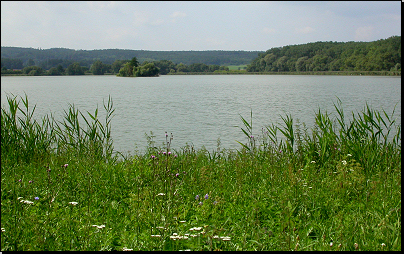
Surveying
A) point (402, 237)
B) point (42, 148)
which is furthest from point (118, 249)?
point (42, 148)

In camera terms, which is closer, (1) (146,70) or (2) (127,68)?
(1) (146,70)

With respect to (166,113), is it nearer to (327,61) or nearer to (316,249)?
(316,249)

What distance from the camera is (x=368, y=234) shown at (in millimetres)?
2895

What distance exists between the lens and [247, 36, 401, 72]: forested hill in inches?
1631

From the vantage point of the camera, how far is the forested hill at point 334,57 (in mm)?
41438

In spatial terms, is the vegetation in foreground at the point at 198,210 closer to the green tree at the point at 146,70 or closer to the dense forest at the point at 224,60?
the dense forest at the point at 224,60

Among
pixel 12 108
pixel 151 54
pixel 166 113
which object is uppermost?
pixel 151 54

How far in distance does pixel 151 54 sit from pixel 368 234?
264 ft

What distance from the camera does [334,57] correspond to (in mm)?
62344

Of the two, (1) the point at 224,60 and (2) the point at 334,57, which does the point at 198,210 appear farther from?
(1) the point at 224,60

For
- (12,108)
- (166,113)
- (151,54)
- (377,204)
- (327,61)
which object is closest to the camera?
(377,204)

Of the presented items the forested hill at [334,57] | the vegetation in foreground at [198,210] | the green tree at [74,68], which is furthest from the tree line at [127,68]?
the vegetation in foreground at [198,210]

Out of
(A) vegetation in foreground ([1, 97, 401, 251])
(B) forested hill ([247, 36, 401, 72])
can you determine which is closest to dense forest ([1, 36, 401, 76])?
(B) forested hill ([247, 36, 401, 72])

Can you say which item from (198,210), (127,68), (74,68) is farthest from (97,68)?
(198,210)
